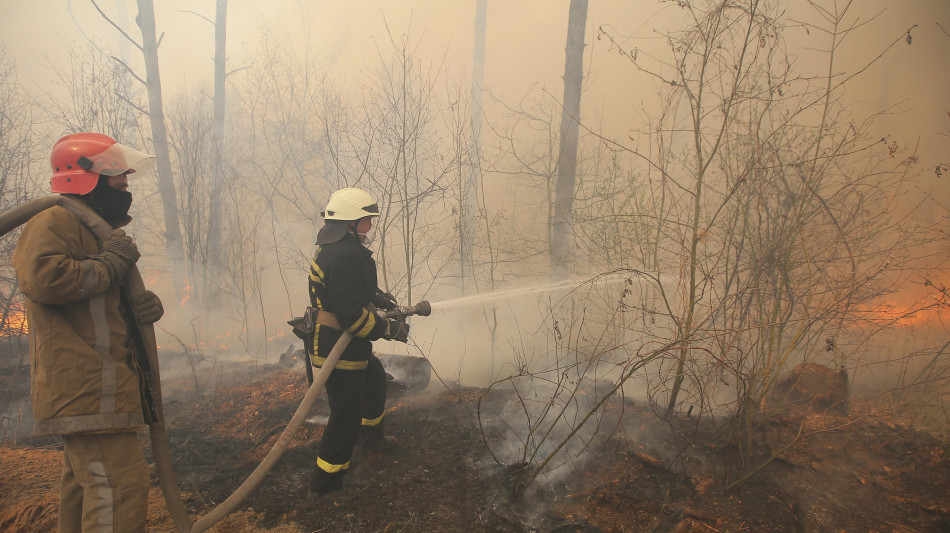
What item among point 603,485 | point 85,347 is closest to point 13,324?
point 85,347

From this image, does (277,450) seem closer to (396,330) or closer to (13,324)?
(396,330)

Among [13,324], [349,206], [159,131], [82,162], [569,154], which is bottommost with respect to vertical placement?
Result: [13,324]

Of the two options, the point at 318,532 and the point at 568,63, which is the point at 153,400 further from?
the point at 568,63

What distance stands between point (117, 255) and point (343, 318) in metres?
1.36

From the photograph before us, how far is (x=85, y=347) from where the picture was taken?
224 cm

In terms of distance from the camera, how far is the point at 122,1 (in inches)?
683

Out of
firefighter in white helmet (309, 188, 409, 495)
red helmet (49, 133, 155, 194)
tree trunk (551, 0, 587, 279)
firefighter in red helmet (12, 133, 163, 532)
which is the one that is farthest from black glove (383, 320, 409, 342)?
tree trunk (551, 0, 587, 279)

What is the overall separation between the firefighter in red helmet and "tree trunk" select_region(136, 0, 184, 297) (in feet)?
32.7

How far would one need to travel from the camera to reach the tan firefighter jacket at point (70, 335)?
212cm

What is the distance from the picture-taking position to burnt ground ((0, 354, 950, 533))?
2959mm

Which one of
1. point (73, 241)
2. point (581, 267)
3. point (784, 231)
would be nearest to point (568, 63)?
point (581, 267)

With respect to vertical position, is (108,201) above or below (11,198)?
above

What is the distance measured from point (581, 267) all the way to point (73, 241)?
619 centimetres

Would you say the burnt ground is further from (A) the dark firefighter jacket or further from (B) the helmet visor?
(B) the helmet visor
